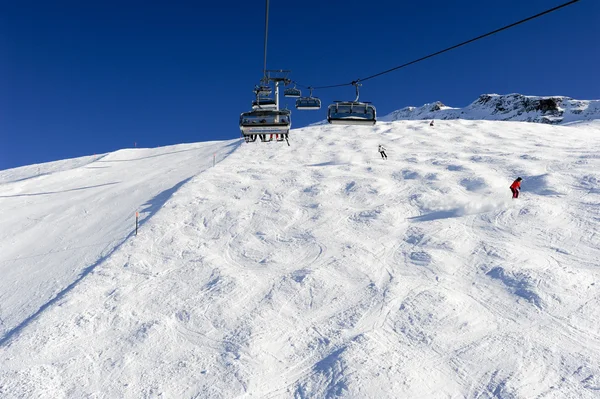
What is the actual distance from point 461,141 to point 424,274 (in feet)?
66.2

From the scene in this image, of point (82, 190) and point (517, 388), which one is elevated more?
point (82, 190)

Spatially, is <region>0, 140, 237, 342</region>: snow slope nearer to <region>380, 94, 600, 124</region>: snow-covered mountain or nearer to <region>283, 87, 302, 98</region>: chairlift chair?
<region>283, 87, 302, 98</region>: chairlift chair

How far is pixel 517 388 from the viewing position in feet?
19.7

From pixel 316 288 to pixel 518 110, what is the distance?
495 feet

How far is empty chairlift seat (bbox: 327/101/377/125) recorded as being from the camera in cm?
1221

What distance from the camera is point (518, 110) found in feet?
439

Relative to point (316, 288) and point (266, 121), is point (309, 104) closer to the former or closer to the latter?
point (266, 121)

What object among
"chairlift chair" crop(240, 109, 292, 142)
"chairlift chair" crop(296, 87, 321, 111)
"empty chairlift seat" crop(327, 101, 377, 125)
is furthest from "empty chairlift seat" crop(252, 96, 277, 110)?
"empty chairlift seat" crop(327, 101, 377, 125)

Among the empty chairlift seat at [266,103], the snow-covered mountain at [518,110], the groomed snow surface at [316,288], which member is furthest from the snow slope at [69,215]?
the snow-covered mountain at [518,110]

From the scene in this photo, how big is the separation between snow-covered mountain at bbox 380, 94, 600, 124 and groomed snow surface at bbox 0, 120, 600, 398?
123 m

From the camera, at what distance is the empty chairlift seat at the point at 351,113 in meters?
12.2

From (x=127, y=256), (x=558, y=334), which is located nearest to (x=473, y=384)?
(x=558, y=334)

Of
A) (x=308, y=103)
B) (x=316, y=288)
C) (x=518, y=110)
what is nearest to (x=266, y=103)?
(x=308, y=103)

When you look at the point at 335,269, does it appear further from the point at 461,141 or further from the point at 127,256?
the point at 461,141
